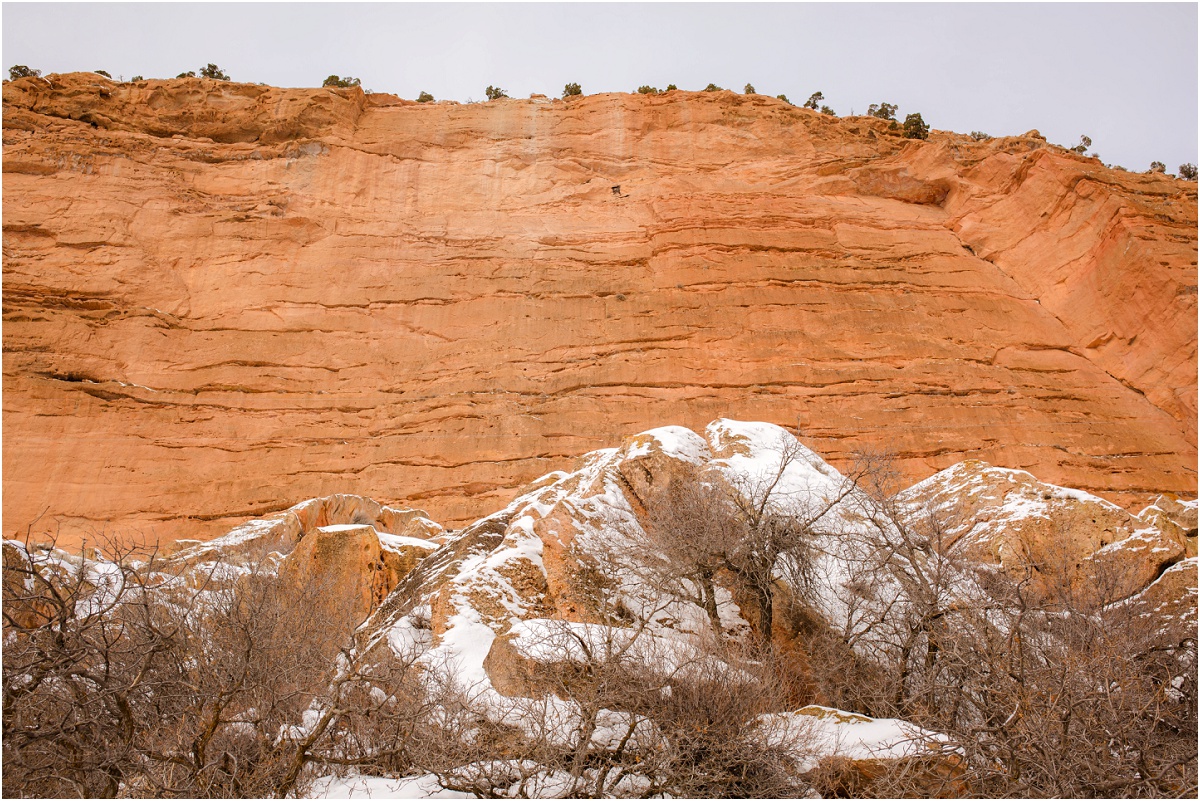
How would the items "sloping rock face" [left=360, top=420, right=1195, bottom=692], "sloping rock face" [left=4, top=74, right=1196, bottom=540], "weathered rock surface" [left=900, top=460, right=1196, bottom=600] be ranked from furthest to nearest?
"sloping rock face" [left=4, top=74, right=1196, bottom=540]
"weathered rock surface" [left=900, top=460, right=1196, bottom=600]
"sloping rock face" [left=360, top=420, right=1195, bottom=692]

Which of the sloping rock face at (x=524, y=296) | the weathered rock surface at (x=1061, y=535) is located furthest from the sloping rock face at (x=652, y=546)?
the sloping rock face at (x=524, y=296)

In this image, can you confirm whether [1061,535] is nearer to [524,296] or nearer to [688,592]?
[688,592]

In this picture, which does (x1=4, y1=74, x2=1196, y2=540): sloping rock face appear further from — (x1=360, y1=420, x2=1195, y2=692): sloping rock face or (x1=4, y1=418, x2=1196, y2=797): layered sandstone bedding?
(x1=360, y1=420, x2=1195, y2=692): sloping rock face

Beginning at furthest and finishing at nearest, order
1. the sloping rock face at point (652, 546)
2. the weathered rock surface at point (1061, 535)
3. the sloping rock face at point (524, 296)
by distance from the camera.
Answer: the sloping rock face at point (524, 296) → the weathered rock surface at point (1061, 535) → the sloping rock face at point (652, 546)

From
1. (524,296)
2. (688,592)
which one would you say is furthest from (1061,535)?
(524,296)

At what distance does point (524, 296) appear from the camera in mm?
25906

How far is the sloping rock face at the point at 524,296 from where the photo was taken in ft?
71.2

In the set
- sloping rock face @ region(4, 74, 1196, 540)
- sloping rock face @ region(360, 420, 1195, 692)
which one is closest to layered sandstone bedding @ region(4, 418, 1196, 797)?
sloping rock face @ region(360, 420, 1195, 692)

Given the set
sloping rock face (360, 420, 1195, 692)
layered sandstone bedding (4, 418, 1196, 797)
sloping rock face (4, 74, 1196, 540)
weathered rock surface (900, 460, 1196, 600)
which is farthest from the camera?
sloping rock face (4, 74, 1196, 540)

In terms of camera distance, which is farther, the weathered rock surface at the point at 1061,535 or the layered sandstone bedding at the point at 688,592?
the weathered rock surface at the point at 1061,535

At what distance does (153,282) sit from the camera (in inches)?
993

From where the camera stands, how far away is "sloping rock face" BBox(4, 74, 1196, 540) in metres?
21.7

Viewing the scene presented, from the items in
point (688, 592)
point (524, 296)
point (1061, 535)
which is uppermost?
point (524, 296)

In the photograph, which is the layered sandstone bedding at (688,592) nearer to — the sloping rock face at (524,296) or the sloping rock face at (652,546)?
the sloping rock face at (652,546)
